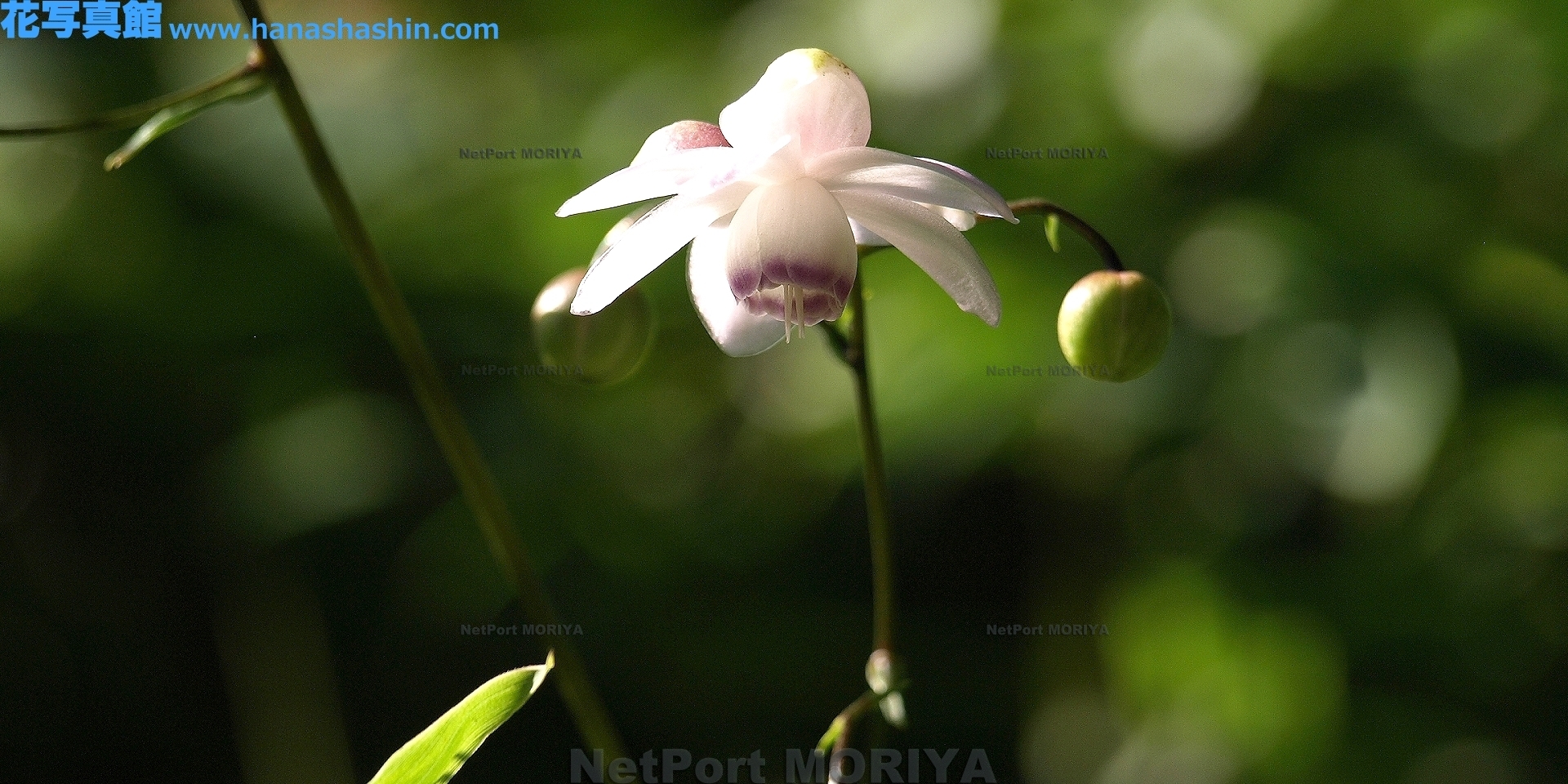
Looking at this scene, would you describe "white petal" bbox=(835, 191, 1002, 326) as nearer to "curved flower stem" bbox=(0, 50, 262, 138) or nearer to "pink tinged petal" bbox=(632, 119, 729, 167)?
"pink tinged petal" bbox=(632, 119, 729, 167)

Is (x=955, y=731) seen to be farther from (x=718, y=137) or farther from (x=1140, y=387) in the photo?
(x=718, y=137)

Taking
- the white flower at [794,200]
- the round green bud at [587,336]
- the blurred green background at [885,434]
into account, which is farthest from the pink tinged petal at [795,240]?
the blurred green background at [885,434]

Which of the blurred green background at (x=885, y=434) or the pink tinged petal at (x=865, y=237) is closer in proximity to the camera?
the pink tinged petal at (x=865, y=237)

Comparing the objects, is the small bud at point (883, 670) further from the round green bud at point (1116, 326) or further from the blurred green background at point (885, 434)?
the blurred green background at point (885, 434)

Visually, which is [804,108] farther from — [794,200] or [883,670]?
[883,670]

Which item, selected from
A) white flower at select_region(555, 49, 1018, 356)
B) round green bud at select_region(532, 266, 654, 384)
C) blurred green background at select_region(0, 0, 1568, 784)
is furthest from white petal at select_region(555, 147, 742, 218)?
blurred green background at select_region(0, 0, 1568, 784)

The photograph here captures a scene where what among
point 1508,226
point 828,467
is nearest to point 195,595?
point 828,467
